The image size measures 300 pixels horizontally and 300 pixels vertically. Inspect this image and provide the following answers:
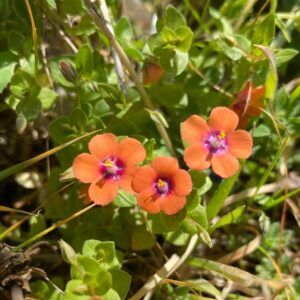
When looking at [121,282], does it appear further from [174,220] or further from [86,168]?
[86,168]

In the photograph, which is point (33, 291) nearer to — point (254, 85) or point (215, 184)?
point (215, 184)

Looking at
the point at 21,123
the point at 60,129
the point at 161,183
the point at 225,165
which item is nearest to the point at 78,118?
the point at 60,129

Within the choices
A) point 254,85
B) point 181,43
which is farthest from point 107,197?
point 254,85

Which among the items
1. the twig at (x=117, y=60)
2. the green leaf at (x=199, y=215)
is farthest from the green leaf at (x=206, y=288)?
the twig at (x=117, y=60)

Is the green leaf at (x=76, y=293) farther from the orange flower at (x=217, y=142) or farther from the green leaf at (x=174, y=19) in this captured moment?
the green leaf at (x=174, y=19)

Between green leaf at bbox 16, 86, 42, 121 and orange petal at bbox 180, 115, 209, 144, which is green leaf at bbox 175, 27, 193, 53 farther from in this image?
green leaf at bbox 16, 86, 42, 121

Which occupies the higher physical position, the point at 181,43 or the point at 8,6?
the point at 8,6
